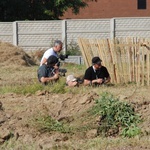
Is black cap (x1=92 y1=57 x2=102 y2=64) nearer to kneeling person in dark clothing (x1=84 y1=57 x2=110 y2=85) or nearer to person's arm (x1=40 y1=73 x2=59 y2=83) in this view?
kneeling person in dark clothing (x1=84 y1=57 x2=110 y2=85)

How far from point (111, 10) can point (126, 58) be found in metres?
35.6

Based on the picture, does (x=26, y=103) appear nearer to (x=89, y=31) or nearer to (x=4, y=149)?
(x=4, y=149)

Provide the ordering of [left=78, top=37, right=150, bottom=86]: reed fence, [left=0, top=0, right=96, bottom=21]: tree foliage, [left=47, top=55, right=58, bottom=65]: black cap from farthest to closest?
[left=0, top=0, right=96, bottom=21]: tree foliage
[left=78, top=37, right=150, bottom=86]: reed fence
[left=47, top=55, right=58, bottom=65]: black cap

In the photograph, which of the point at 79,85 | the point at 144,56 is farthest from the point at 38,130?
the point at 144,56

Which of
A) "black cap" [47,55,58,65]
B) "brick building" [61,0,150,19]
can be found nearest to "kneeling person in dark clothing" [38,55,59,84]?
"black cap" [47,55,58,65]

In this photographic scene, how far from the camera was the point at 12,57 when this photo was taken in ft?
75.5

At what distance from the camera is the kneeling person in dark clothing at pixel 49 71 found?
13.7 m

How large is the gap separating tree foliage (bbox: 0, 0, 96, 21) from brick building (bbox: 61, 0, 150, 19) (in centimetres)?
1644

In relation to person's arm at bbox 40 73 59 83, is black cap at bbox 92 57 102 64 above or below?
above

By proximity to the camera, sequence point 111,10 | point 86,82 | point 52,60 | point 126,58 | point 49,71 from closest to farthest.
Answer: point 52,60
point 49,71
point 86,82
point 126,58
point 111,10

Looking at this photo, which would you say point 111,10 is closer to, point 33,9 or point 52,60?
point 33,9

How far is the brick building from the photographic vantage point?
165 feet

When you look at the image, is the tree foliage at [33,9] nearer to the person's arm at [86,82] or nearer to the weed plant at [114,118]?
the person's arm at [86,82]

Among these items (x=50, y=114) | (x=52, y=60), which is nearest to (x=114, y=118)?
(x=50, y=114)
